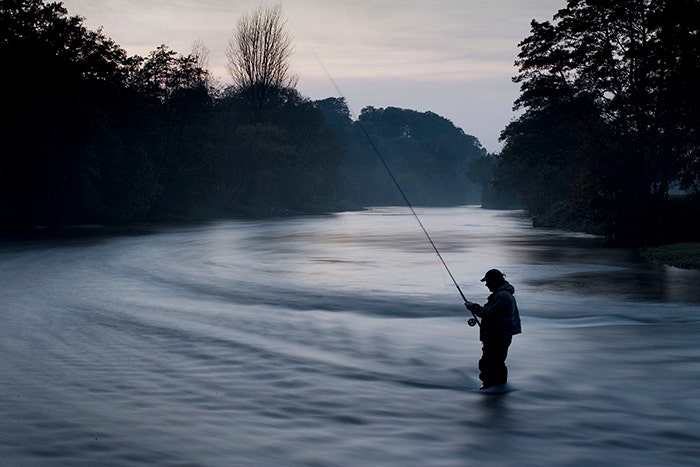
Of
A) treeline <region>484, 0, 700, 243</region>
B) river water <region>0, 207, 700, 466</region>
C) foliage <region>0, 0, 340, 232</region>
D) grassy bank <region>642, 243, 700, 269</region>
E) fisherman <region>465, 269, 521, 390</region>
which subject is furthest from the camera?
foliage <region>0, 0, 340, 232</region>

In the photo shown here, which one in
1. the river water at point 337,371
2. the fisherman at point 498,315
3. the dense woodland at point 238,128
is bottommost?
the river water at point 337,371

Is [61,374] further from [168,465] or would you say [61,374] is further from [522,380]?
[522,380]

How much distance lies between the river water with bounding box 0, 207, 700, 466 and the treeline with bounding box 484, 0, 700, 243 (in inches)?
555

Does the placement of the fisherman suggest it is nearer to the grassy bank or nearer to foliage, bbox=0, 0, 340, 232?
the grassy bank

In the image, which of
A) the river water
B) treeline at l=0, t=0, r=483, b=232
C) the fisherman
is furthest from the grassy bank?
the fisherman

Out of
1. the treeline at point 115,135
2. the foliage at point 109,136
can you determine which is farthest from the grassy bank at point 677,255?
the foliage at point 109,136

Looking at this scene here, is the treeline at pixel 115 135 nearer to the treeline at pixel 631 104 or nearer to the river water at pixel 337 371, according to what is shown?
the treeline at pixel 631 104

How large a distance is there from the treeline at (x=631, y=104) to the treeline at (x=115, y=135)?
14507mm

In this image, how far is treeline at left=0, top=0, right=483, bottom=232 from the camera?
51969 mm

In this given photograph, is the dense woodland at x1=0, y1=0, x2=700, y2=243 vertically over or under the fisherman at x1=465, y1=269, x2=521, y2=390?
over

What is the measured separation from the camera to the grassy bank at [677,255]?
27.9 meters

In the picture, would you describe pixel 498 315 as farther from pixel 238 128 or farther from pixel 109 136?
pixel 238 128

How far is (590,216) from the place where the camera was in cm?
5112

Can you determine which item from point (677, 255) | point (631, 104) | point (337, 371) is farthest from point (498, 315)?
point (631, 104)
